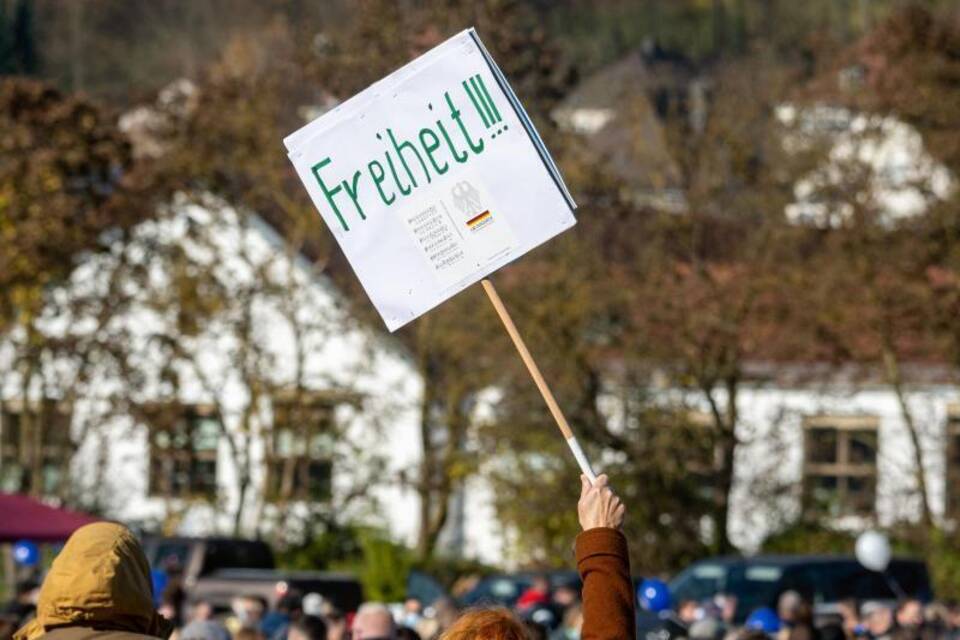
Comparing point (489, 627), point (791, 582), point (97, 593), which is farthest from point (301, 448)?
point (97, 593)

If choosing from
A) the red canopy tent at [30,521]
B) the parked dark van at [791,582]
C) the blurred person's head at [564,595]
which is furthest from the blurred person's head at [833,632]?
the red canopy tent at [30,521]

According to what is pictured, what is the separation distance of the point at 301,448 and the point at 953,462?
10.2 metres

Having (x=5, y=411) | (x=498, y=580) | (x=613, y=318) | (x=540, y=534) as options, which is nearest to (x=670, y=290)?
(x=613, y=318)

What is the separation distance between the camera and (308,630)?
32.8ft

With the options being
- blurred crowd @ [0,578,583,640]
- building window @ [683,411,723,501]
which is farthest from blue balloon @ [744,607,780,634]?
building window @ [683,411,723,501]

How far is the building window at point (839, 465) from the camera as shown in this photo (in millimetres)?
29938

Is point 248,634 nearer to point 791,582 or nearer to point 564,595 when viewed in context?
point 564,595

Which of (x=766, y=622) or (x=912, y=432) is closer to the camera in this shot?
(x=766, y=622)

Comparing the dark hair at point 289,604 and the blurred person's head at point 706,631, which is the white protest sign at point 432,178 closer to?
the blurred person's head at point 706,631

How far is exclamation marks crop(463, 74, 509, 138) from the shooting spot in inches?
224

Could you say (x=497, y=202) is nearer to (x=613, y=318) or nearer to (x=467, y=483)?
(x=613, y=318)

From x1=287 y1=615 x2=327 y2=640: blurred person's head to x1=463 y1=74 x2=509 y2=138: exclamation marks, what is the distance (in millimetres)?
4782

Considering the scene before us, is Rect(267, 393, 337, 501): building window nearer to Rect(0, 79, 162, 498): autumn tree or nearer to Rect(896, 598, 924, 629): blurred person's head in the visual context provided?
Rect(0, 79, 162, 498): autumn tree

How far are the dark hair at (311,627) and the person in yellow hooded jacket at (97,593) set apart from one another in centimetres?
589
